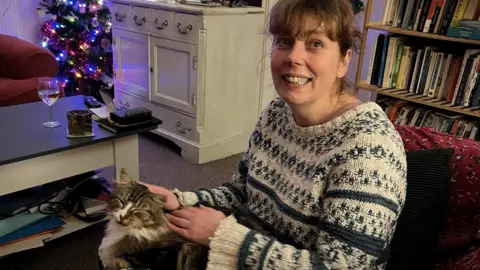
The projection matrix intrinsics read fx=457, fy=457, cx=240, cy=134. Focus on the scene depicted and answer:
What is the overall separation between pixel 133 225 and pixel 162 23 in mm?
2108

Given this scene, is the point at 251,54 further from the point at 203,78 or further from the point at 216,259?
the point at 216,259

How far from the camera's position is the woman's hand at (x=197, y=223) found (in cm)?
109

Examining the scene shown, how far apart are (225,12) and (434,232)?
2200 mm

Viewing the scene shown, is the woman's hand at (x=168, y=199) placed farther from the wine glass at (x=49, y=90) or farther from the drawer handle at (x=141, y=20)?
the drawer handle at (x=141, y=20)

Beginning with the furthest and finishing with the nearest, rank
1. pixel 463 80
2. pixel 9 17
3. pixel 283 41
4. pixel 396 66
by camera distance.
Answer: pixel 9 17 → pixel 396 66 → pixel 463 80 → pixel 283 41

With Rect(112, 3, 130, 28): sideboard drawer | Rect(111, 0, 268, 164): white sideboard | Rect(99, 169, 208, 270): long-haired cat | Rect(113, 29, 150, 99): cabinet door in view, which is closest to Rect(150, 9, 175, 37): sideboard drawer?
Rect(111, 0, 268, 164): white sideboard

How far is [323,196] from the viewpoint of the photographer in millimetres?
1001

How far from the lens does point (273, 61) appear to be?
113 centimetres

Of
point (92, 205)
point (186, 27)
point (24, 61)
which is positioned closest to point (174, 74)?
point (186, 27)

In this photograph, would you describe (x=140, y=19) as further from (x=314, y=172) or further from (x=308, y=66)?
(x=314, y=172)

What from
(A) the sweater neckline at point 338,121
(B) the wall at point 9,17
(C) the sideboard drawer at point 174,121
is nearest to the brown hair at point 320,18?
(A) the sweater neckline at point 338,121

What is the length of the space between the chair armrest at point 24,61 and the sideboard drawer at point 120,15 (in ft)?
1.88

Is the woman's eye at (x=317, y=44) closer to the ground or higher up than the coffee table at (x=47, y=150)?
higher up

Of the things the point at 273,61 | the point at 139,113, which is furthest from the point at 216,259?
the point at 139,113
